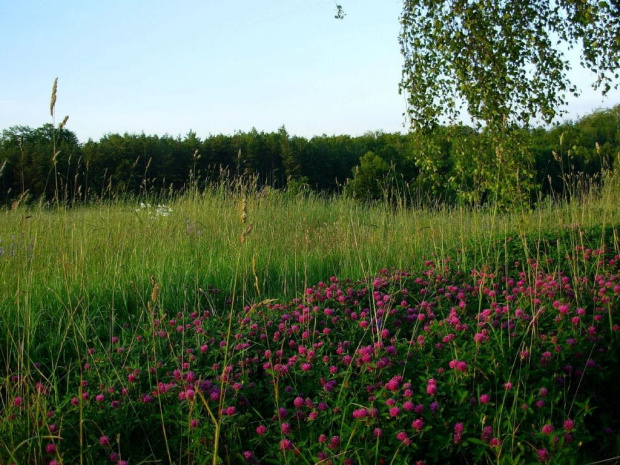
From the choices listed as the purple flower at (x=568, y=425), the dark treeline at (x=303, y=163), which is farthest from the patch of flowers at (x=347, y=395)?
the dark treeline at (x=303, y=163)

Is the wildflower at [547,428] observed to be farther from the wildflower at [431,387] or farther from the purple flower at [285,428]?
the purple flower at [285,428]

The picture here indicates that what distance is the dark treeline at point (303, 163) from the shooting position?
6.43 metres

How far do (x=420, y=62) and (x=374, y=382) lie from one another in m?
6.00

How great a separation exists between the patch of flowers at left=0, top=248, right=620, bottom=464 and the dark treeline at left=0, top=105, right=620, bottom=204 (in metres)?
1.96

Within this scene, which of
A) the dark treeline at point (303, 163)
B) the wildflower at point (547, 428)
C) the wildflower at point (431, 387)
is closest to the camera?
the wildflower at point (547, 428)

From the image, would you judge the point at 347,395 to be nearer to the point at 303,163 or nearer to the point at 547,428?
the point at 547,428

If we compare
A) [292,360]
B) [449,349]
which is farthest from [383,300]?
[292,360]

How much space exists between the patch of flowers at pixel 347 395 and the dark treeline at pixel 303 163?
6.42 feet

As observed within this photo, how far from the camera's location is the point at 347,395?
214cm

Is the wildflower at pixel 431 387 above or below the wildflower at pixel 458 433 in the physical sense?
above

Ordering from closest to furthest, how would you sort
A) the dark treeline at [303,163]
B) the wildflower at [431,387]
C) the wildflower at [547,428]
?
1. the wildflower at [547,428]
2. the wildflower at [431,387]
3. the dark treeline at [303,163]

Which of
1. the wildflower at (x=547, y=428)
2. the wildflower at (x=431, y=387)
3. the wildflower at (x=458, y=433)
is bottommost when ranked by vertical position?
the wildflower at (x=458, y=433)

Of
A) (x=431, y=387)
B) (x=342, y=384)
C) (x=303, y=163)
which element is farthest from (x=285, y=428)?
(x=303, y=163)

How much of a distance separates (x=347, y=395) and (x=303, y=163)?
2041cm
